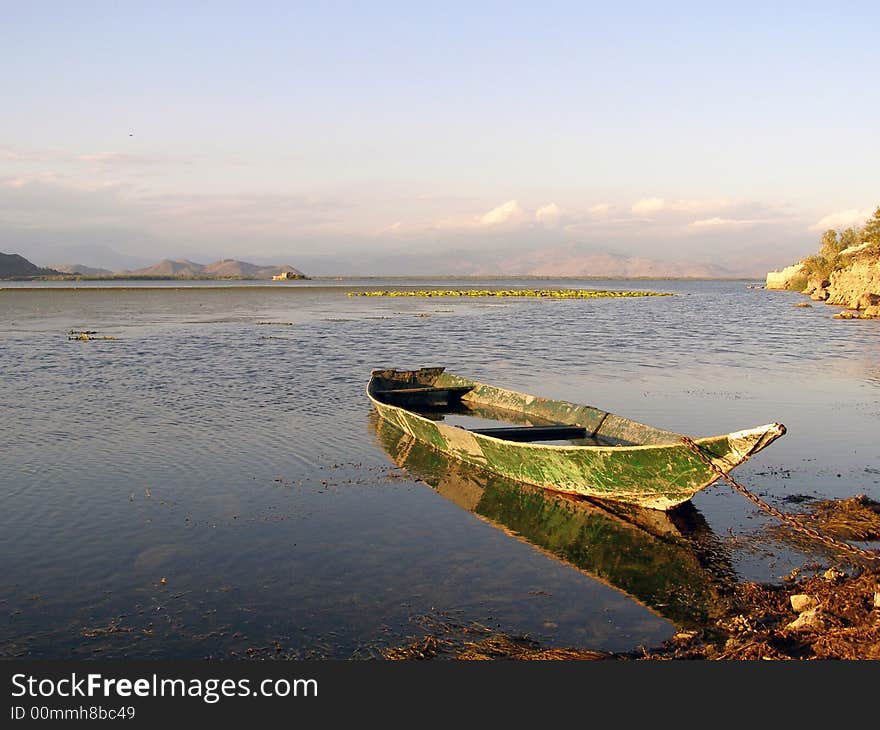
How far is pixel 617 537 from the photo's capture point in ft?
42.4

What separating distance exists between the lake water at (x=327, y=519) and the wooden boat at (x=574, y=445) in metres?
0.63

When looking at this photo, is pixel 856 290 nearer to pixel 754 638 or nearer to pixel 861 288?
pixel 861 288

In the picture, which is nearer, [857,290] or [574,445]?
[574,445]

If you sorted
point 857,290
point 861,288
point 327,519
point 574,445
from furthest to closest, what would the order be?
point 857,290
point 861,288
point 574,445
point 327,519

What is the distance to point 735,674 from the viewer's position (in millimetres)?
7973

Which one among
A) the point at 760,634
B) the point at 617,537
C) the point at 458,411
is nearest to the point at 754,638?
the point at 760,634

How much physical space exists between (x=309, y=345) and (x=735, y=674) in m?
37.8

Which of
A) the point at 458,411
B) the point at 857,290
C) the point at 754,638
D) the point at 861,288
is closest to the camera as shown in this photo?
the point at 754,638

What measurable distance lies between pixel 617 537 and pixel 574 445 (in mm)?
4688

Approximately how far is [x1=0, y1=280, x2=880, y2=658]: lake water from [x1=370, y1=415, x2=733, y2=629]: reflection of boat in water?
0.05m

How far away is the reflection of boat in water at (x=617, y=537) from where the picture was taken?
34.8ft

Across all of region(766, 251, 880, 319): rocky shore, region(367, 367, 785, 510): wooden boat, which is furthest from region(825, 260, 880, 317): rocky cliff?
region(367, 367, 785, 510): wooden boat

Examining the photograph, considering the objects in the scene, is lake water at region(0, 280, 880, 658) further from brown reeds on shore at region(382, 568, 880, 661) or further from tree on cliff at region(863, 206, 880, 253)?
tree on cliff at region(863, 206, 880, 253)

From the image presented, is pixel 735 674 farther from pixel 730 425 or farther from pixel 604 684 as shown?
pixel 730 425
